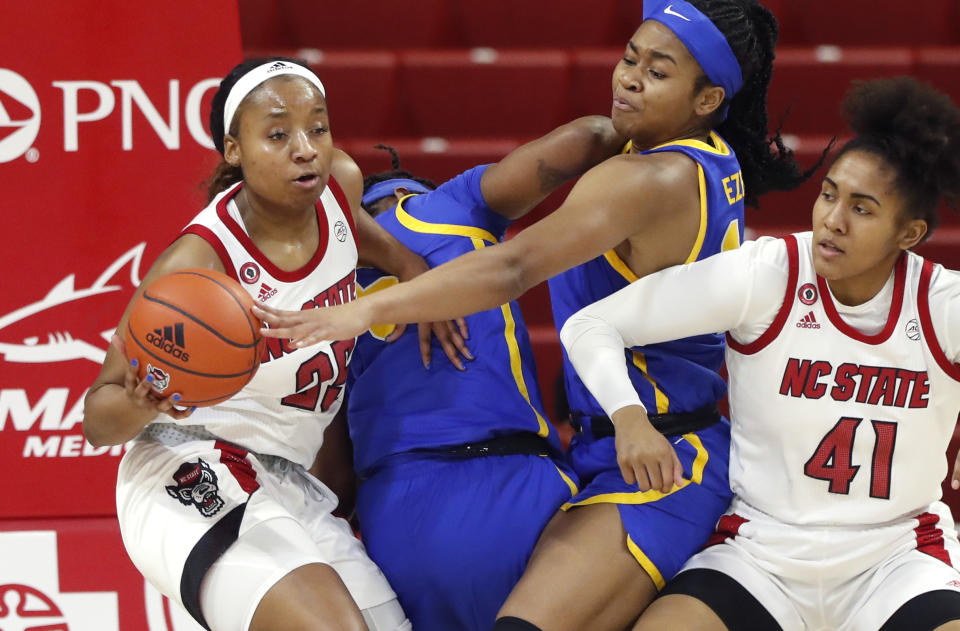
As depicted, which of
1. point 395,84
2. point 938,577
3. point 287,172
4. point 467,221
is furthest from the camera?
point 395,84

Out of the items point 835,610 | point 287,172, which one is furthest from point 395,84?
point 835,610

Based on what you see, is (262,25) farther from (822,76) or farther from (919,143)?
(919,143)

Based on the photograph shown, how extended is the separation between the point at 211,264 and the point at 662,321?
0.93m

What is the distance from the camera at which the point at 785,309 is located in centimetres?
234

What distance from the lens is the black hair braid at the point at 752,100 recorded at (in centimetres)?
255

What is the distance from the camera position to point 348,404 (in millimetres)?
2807

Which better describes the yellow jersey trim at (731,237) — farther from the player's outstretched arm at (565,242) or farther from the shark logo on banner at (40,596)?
the shark logo on banner at (40,596)

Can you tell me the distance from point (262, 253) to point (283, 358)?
0.75 feet

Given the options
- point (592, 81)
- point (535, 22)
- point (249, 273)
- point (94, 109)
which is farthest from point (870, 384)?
point (535, 22)

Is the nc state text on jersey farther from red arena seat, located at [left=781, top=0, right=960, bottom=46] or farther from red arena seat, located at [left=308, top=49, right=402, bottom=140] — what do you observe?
red arena seat, located at [left=781, top=0, right=960, bottom=46]

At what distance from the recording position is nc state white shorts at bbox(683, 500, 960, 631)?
2271mm

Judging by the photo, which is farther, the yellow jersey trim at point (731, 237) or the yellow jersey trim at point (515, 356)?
the yellow jersey trim at point (515, 356)

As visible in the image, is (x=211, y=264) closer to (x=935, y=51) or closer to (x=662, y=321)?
(x=662, y=321)

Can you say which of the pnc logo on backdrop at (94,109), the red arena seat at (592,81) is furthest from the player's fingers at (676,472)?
the red arena seat at (592,81)
